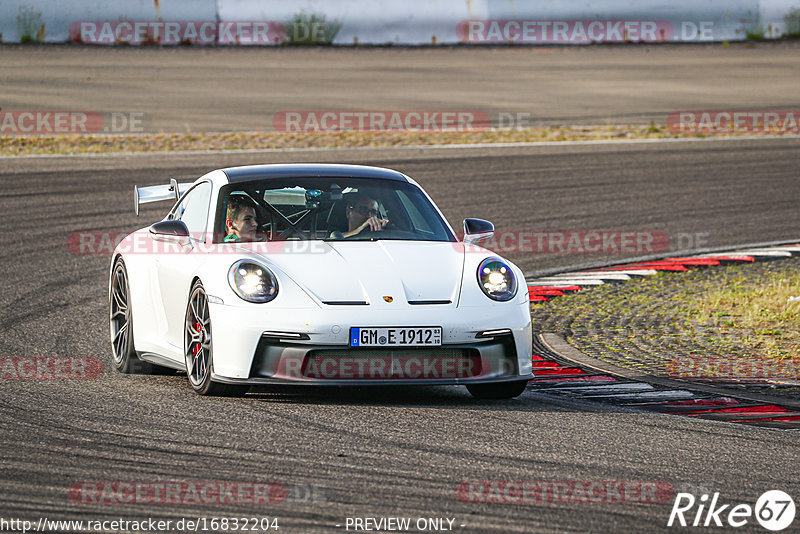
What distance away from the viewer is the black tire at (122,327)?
8758 millimetres

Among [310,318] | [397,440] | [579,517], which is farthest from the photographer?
[310,318]

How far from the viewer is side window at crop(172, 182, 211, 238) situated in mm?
8640

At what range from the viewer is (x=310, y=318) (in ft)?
23.7

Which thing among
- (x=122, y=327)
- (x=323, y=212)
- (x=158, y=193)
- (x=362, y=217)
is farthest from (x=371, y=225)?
(x=158, y=193)

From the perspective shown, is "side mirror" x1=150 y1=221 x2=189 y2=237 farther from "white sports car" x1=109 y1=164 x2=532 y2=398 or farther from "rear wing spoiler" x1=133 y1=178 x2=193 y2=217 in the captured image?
Result: "rear wing spoiler" x1=133 y1=178 x2=193 y2=217

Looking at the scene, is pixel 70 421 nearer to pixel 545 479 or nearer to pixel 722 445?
pixel 545 479

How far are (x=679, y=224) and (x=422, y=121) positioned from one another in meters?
9.64

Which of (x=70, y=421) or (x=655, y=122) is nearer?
(x=70, y=421)

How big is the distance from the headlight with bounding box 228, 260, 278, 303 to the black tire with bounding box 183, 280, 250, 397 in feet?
0.71

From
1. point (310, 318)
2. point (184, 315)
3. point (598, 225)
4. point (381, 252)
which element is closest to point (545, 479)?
point (310, 318)

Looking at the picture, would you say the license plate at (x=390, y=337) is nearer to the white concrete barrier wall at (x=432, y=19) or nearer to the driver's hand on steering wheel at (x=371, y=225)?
the driver's hand on steering wheel at (x=371, y=225)

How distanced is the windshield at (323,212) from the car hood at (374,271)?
0.28 m

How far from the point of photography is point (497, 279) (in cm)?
777

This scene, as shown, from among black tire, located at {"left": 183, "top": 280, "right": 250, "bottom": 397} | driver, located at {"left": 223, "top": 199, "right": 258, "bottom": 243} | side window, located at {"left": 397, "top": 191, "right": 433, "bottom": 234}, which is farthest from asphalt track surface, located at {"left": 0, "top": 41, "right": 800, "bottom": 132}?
black tire, located at {"left": 183, "top": 280, "right": 250, "bottom": 397}
